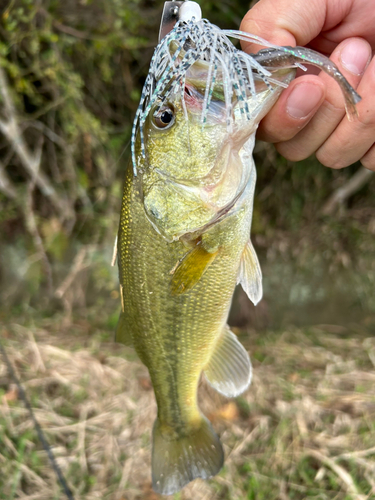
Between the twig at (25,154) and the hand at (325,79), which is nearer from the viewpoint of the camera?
the hand at (325,79)

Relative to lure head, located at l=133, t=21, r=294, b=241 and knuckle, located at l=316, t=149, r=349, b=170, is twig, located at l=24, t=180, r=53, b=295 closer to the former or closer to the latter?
lure head, located at l=133, t=21, r=294, b=241

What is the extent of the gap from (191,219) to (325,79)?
65cm

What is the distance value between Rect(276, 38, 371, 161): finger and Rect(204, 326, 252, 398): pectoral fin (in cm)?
77

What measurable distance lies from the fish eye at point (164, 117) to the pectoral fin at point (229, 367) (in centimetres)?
81

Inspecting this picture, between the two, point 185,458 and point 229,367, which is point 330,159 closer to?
point 229,367

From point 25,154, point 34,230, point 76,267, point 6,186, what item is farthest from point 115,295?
point 25,154

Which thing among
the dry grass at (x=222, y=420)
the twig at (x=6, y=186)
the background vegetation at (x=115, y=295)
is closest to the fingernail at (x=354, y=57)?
the background vegetation at (x=115, y=295)

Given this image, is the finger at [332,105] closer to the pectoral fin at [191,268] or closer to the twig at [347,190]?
the pectoral fin at [191,268]

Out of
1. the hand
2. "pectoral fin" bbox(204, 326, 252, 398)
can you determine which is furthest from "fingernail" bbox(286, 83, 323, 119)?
"pectoral fin" bbox(204, 326, 252, 398)

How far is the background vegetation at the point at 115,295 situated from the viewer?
2.02 m

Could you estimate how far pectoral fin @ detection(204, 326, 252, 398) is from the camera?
51.1 inches

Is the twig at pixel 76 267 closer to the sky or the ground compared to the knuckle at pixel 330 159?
closer to the ground

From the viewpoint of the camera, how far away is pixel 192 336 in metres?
1.20

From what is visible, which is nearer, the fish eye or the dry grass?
the fish eye
